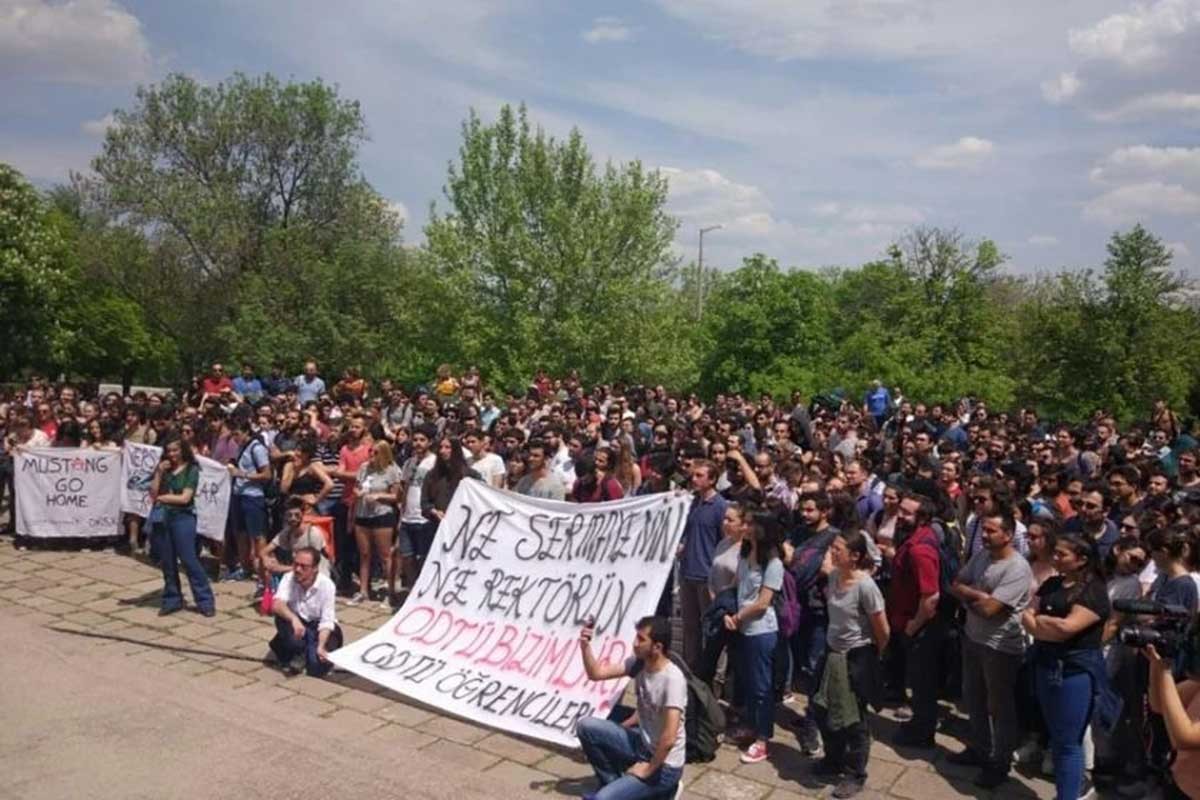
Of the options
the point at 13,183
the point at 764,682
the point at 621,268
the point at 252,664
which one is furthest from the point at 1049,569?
the point at 13,183

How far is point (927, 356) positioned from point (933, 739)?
91.6 feet

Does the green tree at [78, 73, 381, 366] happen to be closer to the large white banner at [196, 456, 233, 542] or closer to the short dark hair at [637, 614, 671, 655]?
the large white banner at [196, 456, 233, 542]

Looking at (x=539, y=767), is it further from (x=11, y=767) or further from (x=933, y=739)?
(x=11, y=767)

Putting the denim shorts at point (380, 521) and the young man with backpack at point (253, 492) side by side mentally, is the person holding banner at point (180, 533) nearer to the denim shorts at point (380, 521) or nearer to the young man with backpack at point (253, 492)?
the young man with backpack at point (253, 492)

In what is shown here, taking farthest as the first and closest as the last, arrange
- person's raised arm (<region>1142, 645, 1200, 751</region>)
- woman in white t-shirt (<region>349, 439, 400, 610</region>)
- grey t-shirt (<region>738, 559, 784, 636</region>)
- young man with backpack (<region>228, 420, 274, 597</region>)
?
1. young man with backpack (<region>228, 420, 274, 597</region>)
2. woman in white t-shirt (<region>349, 439, 400, 610</region>)
3. grey t-shirt (<region>738, 559, 784, 636</region>)
4. person's raised arm (<region>1142, 645, 1200, 751</region>)

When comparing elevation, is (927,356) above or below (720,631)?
above

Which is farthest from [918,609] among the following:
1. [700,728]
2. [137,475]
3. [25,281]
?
[25,281]

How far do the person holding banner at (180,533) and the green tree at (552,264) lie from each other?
16619mm

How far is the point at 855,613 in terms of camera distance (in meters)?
5.90

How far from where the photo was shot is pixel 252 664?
26.4 feet

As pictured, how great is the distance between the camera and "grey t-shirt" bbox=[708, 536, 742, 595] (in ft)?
21.7

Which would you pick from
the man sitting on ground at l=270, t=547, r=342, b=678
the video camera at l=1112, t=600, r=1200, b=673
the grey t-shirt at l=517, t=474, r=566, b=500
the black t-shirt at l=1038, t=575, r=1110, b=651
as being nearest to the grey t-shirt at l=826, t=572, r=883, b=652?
the black t-shirt at l=1038, t=575, r=1110, b=651

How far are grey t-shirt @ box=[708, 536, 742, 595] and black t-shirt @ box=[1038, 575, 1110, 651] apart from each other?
202cm

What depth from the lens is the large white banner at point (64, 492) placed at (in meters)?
12.4
